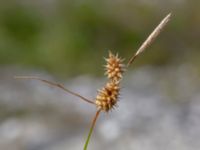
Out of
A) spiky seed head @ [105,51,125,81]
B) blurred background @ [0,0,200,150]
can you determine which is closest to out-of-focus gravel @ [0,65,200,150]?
blurred background @ [0,0,200,150]

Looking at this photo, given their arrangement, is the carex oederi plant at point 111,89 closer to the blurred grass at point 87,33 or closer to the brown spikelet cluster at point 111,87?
the brown spikelet cluster at point 111,87

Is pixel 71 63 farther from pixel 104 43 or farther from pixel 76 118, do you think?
pixel 76 118

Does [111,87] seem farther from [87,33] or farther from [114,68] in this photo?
[87,33]

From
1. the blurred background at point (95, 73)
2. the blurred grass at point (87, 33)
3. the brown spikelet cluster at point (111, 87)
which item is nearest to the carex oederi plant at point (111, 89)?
the brown spikelet cluster at point (111, 87)

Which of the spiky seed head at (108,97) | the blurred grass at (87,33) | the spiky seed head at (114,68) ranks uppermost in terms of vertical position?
the blurred grass at (87,33)

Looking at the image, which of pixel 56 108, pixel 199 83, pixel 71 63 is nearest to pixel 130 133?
pixel 56 108

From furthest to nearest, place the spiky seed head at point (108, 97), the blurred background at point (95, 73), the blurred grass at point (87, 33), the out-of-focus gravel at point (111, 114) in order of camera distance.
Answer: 1. the blurred grass at point (87, 33)
2. the blurred background at point (95, 73)
3. the out-of-focus gravel at point (111, 114)
4. the spiky seed head at point (108, 97)

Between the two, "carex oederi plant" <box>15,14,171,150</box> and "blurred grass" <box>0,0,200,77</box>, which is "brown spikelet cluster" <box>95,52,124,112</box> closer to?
"carex oederi plant" <box>15,14,171,150</box>
